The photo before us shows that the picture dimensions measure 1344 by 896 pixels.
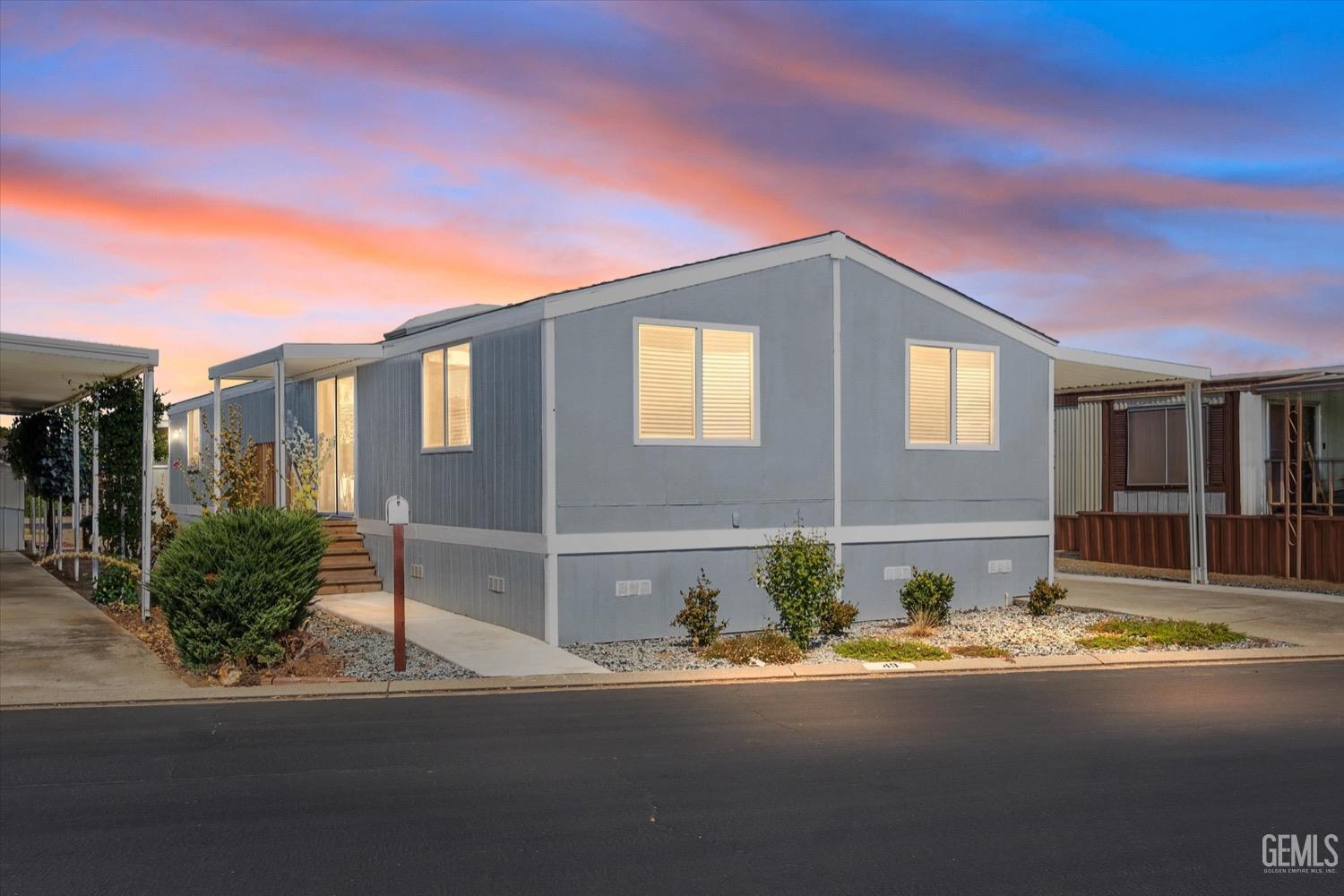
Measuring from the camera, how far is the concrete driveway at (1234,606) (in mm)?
14500

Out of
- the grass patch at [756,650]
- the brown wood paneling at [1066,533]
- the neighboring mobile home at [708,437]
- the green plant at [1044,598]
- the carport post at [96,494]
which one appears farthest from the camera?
the brown wood paneling at [1066,533]

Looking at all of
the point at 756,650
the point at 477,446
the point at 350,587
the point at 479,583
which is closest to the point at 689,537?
the point at 756,650

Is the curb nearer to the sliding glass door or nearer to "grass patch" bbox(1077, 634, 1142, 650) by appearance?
"grass patch" bbox(1077, 634, 1142, 650)

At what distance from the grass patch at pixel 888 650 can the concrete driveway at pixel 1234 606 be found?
4513 millimetres

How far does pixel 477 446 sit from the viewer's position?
582 inches

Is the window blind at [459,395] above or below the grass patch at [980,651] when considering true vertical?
above

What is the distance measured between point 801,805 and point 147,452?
1164 cm

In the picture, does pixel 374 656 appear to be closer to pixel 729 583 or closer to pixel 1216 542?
pixel 729 583

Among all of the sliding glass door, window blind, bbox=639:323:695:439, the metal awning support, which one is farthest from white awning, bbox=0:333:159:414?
the metal awning support

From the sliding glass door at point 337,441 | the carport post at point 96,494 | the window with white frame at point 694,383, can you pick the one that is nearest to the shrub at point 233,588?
the window with white frame at point 694,383

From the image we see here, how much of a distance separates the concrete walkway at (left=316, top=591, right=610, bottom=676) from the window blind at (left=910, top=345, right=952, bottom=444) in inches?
243

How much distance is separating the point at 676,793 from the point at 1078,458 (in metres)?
20.0

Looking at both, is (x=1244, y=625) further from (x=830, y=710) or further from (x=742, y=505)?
(x=830, y=710)

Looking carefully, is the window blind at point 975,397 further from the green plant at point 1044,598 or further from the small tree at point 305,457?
the small tree at point 305,457
